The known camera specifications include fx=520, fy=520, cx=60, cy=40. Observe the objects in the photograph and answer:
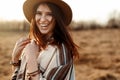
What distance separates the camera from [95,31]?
2302 centimetres

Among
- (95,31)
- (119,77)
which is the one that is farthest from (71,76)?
(95,31)

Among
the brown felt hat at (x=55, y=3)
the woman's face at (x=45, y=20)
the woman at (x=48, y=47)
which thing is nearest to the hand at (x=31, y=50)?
the woman at (x=48, y=47)

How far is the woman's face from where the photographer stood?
14.9 ft

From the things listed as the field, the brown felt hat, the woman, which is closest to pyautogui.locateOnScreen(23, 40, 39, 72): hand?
the woman

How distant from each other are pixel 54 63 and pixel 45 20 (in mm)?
383

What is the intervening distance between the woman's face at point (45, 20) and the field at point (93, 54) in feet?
22.5

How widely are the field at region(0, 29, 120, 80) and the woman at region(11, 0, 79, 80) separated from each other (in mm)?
6827

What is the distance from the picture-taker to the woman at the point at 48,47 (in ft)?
14.7

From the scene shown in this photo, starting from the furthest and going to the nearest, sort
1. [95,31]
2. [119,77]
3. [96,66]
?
1. [95,31]
2. [96,66]
3. [119,77]

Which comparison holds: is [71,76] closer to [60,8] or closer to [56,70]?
[56,70]

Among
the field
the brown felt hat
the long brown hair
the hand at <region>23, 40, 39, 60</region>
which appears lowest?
the field

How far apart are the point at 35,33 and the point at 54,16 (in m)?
0.22

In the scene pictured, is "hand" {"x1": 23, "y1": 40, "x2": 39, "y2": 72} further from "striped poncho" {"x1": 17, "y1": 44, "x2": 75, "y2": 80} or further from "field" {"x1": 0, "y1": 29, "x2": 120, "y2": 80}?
"field" {"x1": 0, "y1": 29, "x2": 120, "y2": 80}

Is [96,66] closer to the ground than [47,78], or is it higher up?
closer to the ground
